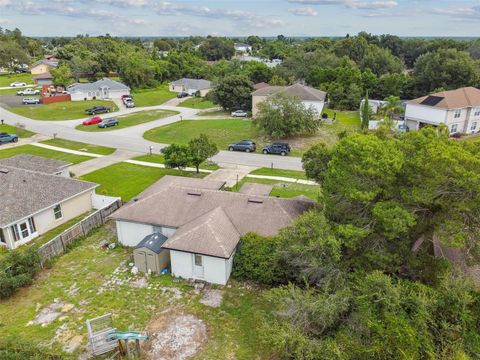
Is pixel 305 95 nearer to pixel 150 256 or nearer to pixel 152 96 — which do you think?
pixel 152 96

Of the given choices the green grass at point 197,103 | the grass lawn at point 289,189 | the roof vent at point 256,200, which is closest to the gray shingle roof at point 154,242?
the roof vent at point 256,200

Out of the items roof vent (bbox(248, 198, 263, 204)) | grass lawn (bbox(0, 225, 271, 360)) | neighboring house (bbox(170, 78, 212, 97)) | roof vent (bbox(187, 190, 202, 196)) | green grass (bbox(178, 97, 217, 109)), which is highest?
neighboring house (bbox(170, 78, 212, 97))

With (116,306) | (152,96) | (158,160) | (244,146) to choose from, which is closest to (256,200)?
(116,306)

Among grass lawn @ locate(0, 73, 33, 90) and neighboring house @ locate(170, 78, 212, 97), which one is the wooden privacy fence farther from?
grass lawn @ locate(0, 73, 33, 90)

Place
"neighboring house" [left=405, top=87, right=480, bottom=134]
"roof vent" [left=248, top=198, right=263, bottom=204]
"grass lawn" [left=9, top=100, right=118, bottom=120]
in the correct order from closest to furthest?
"roof vent" [left=248, top=198, right=263, bottom=204], "neighboring house" [left=405, top=87, right=480, bottom=134], "grass lawn" [left=9, top=100, right=118, bottom=120]

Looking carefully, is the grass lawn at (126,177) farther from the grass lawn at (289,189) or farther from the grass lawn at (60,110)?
the grass lawn at (60,110)

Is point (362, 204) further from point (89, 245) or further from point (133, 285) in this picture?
point (89, 245)

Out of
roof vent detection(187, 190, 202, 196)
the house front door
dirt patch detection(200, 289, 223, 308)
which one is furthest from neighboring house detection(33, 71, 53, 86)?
dirt patch detection(200, 289, 223, 308)
